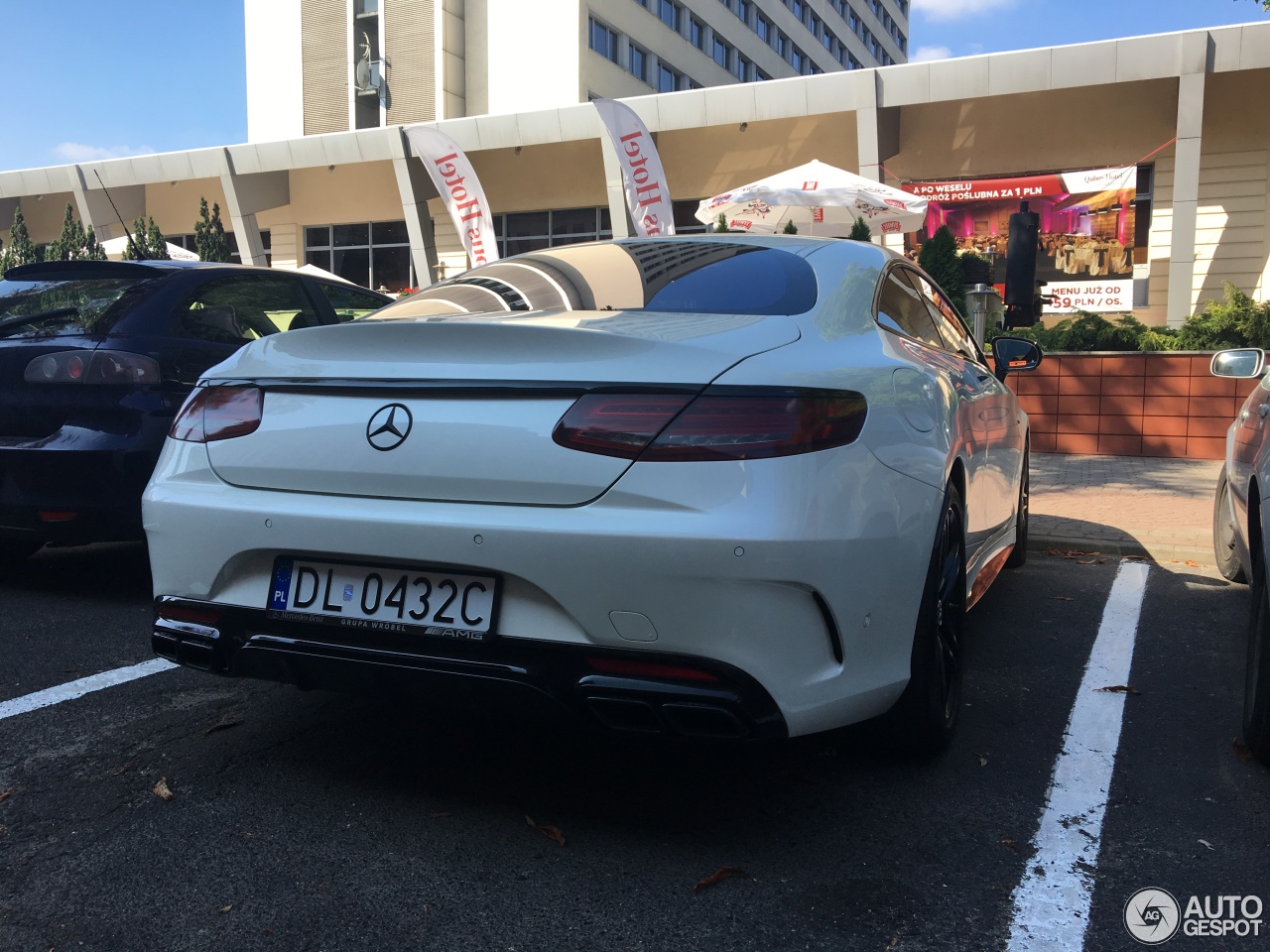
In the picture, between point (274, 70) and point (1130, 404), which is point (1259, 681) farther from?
point (274, 70)

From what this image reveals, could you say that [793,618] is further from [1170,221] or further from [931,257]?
[1170,221]

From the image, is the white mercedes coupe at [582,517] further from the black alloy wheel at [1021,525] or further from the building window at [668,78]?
the building window at [668,78]

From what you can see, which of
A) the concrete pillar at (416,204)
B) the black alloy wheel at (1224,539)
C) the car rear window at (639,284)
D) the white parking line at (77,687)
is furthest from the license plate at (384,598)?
the concrete pillar at (416,204)

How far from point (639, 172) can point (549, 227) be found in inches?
393

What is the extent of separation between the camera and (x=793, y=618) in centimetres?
222

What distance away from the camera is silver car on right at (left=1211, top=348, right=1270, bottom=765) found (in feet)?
9.31

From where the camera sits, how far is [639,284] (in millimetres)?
2996

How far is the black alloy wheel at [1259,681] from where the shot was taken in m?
2.79

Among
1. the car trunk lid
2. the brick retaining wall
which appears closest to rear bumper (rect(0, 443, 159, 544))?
the car trunk lid

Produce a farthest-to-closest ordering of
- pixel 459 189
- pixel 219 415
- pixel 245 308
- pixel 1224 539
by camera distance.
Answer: pixel 459 189 → pixel 1224 539 → pixel 245 308 → pixel 219 415

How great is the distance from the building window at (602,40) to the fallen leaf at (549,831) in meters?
30.1

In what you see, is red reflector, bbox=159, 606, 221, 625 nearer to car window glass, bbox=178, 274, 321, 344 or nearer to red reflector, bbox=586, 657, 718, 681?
red reflector, bbox=586, 657, 718, 681

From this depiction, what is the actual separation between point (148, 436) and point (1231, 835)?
3898 mm

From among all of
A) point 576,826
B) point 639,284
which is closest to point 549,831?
point 576,826
